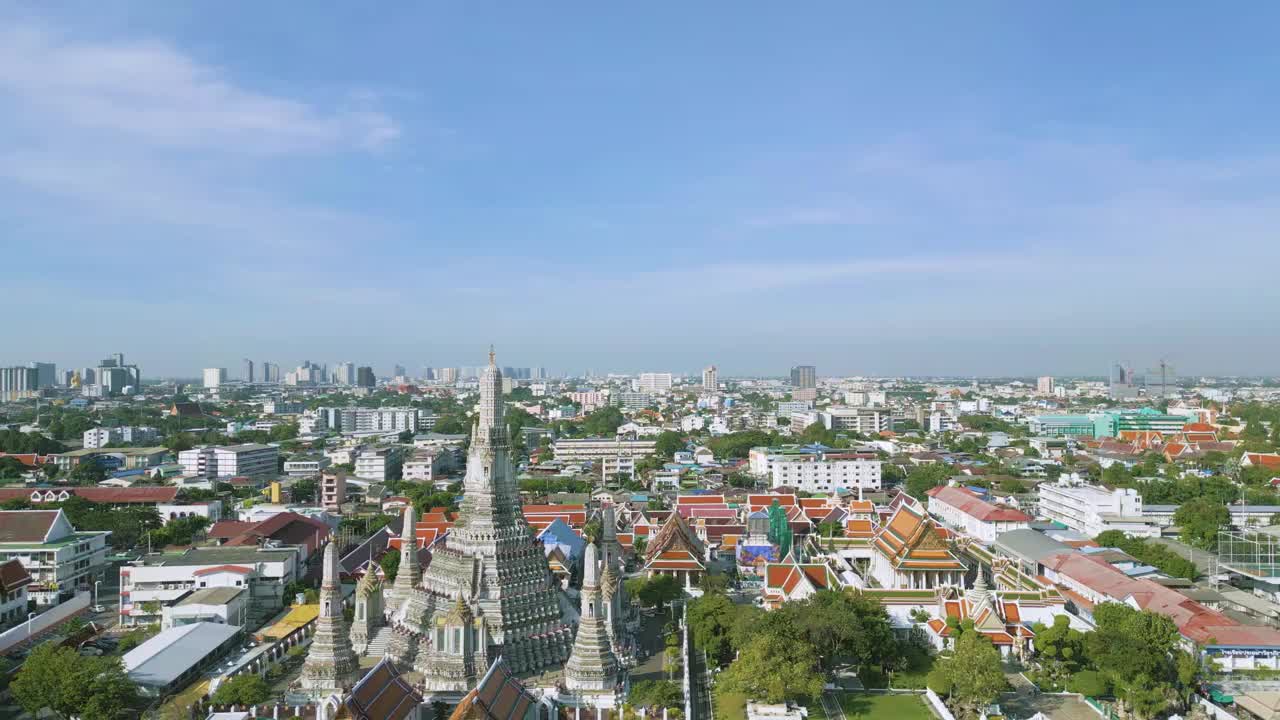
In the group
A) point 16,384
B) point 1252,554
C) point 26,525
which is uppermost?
point 16,384

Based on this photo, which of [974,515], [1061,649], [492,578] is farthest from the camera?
[974,515]

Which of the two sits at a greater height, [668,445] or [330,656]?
[330,656]

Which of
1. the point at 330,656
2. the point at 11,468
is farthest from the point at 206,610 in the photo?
the point at 11,468

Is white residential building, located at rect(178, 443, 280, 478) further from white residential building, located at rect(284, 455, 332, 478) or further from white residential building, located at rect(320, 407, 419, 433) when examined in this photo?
white residential building, located at rect(320, 407, 419, 433)

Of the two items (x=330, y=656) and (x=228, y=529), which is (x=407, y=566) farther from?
(x=228, y=529)

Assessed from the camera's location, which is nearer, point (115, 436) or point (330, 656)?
point (330, 656)

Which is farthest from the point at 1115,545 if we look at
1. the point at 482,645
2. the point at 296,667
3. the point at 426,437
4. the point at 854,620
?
the point at 426,437
